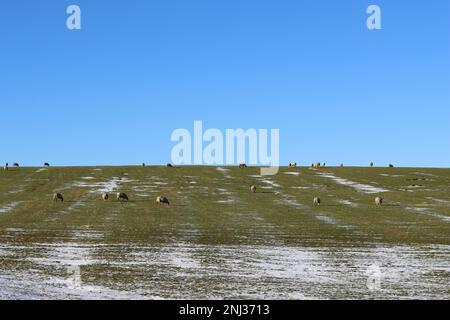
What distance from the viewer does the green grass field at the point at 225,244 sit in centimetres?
2142

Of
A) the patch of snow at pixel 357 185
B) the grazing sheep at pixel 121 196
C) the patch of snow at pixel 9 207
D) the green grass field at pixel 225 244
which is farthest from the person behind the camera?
the patch of snow at pixel 357 185

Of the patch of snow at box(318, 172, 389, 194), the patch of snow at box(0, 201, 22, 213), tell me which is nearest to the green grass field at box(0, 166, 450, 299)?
the patch of snow at box(0, 201, 22, 213)

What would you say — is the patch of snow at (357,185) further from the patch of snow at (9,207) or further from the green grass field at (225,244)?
the patch of snow at (9,207)

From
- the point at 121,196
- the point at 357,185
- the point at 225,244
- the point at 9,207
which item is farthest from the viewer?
the point at 357,185

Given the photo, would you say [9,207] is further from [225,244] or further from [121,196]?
[225,244]

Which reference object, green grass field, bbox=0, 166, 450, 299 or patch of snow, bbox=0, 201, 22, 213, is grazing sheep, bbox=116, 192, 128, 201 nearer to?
green grass field, bbox=0, 166, 450, 299

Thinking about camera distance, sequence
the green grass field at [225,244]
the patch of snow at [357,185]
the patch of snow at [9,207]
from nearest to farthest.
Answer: the green grass field at [225,244] → the patch of snow at [9,207] → the patch of snow at [357,185]

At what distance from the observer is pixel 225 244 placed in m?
33.9

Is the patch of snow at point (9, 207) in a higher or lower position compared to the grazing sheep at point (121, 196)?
lower

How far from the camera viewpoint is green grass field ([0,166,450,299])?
21.4m

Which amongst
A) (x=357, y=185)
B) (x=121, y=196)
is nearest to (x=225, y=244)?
(x=121, y=196)

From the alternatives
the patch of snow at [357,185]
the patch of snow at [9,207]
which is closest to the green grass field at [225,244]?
the patch of snow at [9,207]
